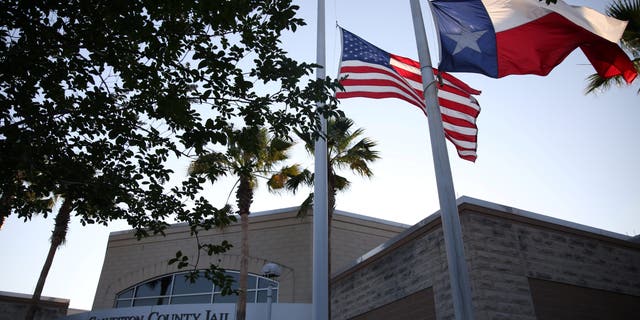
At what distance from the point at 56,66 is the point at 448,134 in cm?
754

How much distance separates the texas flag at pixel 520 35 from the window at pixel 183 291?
1405 cm

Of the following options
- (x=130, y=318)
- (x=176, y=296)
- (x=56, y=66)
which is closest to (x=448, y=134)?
(x=56, y=66)

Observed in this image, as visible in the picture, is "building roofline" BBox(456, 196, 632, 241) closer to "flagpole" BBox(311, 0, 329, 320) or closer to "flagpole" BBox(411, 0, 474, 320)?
→ "flagpole" BBox(411, 0, 474, 320)

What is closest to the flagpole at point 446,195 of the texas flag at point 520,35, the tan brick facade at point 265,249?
the texas flag at point 520,35

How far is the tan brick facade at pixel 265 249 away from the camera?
2072cm

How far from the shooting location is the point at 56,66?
21.0 ft

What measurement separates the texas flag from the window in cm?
1405

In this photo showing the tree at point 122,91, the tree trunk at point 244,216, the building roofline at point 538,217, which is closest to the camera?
the tree at point 122,91

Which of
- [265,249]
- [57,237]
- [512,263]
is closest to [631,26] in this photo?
[512,263]

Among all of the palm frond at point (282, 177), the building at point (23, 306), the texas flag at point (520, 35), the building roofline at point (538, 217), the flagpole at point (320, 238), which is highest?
the palm frond at point (282, 177)

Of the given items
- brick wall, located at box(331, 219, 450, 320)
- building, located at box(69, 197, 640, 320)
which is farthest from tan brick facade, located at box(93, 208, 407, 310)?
brick wall, located at box(331, 219, 450, 320)

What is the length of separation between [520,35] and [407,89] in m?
2.85

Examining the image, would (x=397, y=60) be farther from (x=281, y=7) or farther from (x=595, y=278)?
(x=595, y=278)

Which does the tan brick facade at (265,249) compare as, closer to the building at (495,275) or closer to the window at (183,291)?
the window at (183,291)
